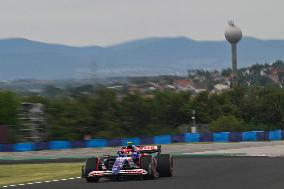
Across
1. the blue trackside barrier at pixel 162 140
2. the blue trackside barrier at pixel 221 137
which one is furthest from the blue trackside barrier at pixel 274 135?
the blue trackside barrier at pixel 162 140

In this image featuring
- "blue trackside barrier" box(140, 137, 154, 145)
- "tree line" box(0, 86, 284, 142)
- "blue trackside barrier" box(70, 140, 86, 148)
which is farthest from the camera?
"tree line" box(0, 86, 284, 142)

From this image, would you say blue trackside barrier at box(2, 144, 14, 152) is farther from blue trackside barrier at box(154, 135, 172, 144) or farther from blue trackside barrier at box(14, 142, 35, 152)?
blue trackside barrier at box(154, 135, 172, 144)

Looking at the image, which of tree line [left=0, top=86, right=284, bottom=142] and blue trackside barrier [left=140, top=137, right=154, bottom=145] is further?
tree line [left=0, top=86, right=284, bottom=142]

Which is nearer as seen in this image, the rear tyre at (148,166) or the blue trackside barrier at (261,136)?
the rear tyre at (148,166)

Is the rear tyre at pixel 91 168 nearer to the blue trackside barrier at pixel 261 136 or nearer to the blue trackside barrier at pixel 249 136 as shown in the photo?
the blue trackside barrier at pixel 249 136

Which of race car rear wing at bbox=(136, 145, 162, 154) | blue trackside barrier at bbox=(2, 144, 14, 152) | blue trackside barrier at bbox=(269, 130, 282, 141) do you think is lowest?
race car rear wing at bbox=(136, 145, 162, 154)

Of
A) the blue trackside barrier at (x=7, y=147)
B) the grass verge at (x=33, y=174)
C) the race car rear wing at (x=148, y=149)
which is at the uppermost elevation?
the blue trackside barrier at (x=7, y=147)

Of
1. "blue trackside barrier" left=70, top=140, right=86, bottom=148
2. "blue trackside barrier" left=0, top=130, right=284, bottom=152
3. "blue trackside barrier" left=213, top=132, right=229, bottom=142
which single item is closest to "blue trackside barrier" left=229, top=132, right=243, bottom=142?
"blue trackside barrier" left=0, top=130, right=284, bottom=152

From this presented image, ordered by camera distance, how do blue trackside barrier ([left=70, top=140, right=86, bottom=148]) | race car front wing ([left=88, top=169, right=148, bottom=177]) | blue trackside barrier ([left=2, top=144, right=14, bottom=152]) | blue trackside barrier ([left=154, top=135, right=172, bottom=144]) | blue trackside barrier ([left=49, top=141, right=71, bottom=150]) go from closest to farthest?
race car front wing ([left=88, top=169, right=148, bottom=177]), blue trackside barrier ([left=2, top=144, right=14, bottom=152]), blue trackside barrier ([left=49, top=141, right=71, bottom=150]), blue trackside barrier ([left=70, top=140, right=86, bottom=148]), blue trackside barrier ([left=154, top=135, right=172, bottom=144])

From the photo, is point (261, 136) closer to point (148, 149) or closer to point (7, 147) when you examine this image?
point (7, 147)

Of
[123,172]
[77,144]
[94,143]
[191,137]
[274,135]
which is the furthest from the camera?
[274,135]

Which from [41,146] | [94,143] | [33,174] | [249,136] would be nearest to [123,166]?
[33,174]

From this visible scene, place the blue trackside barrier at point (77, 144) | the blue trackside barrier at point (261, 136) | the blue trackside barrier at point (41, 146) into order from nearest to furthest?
1. the blue trackside barrier at point (41, 146)
2. the blue trackside barrier at point (77, 144)
3. the blue trackside barrier at point (261, 136)

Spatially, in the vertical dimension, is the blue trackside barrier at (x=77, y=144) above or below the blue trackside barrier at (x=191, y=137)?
below
